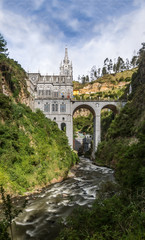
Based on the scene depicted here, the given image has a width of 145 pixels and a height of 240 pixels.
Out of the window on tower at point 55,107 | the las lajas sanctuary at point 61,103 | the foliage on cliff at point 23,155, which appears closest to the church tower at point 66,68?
the las lajas sanctuary at point 61,103

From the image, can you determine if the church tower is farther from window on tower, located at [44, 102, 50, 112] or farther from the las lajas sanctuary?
window on tower, located at [44, 102, 50, 112]

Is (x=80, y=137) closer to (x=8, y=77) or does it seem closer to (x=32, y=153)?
(x=8, y=77)

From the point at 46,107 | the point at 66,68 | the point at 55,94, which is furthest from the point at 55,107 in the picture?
the point at 66,68

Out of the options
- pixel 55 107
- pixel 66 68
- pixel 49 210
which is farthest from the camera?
pixel 66 68

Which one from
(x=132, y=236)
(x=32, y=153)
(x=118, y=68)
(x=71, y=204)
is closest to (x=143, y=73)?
(x=32, y=153)

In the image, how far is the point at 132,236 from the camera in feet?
15.7

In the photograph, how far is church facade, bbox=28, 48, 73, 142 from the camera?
45094 millimetres

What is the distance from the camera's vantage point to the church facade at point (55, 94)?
148 feet

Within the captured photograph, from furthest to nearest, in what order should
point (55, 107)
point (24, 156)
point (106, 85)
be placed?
point (106, 85) < point (55, 107) < point (24, 156)

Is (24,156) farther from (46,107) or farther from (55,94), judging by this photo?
(55,94)

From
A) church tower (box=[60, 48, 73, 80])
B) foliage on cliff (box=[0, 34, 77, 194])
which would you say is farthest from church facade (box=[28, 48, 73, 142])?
foliage on cliff (box=[0, 34, 77, 194])

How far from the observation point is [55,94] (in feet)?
168

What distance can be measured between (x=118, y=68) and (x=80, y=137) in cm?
5621

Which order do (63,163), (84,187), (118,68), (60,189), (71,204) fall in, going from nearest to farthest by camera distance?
(71,204), (60,189), (84,187), (63,163), (118,68)
